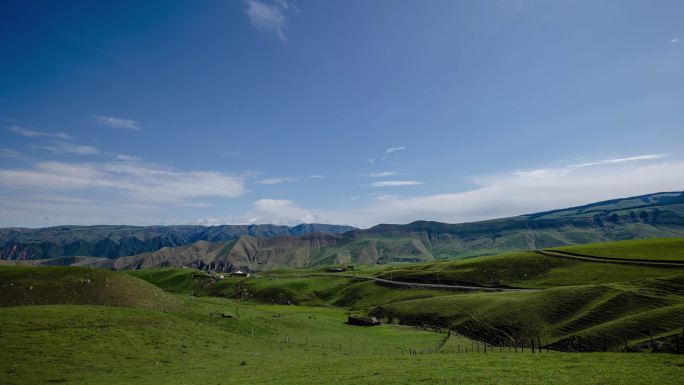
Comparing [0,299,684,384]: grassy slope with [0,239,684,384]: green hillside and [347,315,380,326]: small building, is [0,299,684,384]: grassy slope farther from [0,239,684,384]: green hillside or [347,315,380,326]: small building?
[347,315,380,326]: small building

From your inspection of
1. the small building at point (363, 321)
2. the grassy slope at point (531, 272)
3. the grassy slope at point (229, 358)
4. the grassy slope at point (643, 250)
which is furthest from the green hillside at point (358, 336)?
the small building at point (363, 321)

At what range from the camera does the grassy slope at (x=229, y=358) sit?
31781mm

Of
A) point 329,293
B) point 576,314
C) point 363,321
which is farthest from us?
point 329,293

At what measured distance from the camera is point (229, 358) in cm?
5228

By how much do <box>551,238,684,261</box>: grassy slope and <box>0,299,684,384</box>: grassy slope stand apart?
312 ft

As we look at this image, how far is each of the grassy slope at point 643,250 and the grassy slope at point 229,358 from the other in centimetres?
9499

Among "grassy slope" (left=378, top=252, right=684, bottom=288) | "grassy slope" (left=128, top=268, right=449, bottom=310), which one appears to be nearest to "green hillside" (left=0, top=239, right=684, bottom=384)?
"grassy slope" (left=378, top=252, right=684, bottom=288)

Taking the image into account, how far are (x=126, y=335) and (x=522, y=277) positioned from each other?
4950 inches

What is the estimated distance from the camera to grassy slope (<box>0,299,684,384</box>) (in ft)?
104

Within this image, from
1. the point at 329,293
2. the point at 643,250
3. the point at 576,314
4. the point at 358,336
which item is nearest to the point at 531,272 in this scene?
the point at 643,250

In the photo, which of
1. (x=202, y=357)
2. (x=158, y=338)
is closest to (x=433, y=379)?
(x=202, y=357)

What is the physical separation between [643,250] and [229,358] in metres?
149

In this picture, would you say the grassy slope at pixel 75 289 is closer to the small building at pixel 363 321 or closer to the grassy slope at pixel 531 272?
the small building at pixel 363 321

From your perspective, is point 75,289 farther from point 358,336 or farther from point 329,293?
point 329,293
